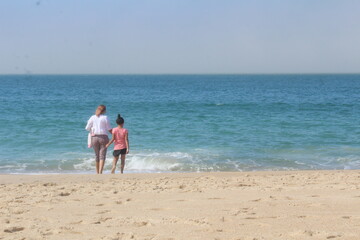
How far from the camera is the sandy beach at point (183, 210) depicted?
206 inches

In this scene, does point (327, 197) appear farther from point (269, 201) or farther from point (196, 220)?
point (196, 220)

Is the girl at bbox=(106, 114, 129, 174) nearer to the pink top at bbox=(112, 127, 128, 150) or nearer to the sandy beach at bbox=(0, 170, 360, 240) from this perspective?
the pink top at bbox=(112, 127, 128, 150)

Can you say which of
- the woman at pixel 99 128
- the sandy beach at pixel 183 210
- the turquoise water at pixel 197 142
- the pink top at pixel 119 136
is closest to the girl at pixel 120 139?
the pink top at pixel 119 136

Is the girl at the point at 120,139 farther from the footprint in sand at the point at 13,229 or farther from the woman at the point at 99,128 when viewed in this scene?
the footprint in sand at the point at 13,229

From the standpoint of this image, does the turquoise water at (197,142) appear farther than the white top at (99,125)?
Yes

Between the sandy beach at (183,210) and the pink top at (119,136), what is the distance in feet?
4.95

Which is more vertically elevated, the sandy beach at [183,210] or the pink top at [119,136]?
the pink top at [119,136]

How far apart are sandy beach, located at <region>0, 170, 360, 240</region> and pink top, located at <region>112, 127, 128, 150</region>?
1.51m

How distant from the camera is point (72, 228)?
18.0 ft

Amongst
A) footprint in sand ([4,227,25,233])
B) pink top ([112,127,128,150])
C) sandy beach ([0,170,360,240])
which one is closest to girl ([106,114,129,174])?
pink top ([112,127,128,150])

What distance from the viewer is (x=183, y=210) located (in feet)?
20.5

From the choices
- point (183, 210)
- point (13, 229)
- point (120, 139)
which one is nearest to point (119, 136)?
point (120, 139)

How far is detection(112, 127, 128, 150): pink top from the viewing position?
1023cm

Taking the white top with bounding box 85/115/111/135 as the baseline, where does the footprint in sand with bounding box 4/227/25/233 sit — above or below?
below
